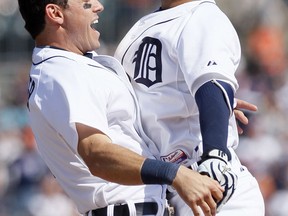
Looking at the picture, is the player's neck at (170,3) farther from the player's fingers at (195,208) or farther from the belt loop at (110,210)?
the player's fingers at (195,208)

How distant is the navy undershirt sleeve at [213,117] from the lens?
12.1 feet

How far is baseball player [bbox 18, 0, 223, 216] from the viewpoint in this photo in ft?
12.2

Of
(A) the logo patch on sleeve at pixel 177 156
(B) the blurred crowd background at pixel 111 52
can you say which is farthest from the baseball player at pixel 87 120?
(B) the blurred crowd background at pixel 111 52

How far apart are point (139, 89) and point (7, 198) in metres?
6.69

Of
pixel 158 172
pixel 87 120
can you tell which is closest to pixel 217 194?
pixel 158 172

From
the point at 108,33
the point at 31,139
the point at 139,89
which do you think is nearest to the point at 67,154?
the point at 139,89

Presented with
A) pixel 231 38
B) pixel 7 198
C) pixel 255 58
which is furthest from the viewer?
pixel 255 58

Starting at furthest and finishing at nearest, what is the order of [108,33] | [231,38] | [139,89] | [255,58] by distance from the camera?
1. [108,33]
2. [255,58]
3. [139,89]
4. [231,38]

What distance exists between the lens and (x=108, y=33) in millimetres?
12461

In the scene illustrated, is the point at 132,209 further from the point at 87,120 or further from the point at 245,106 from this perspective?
the point at 245,106

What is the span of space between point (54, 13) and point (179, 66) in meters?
0.63

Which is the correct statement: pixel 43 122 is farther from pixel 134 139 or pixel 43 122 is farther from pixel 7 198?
pixel 7 198

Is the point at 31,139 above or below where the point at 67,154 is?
below

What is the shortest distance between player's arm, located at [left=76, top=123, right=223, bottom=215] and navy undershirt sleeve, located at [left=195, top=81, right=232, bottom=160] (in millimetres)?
179
